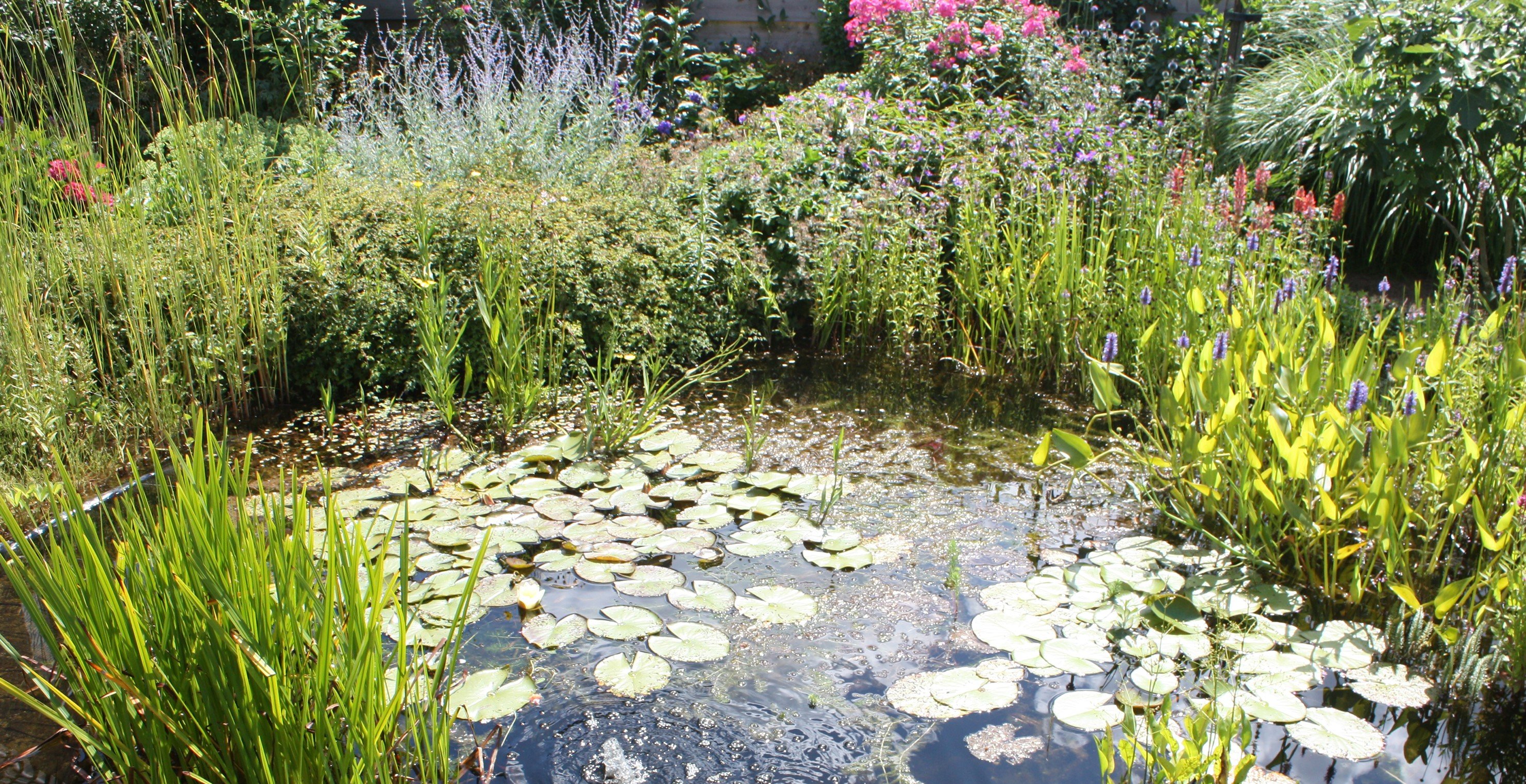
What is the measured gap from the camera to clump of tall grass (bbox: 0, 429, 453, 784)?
1511mm

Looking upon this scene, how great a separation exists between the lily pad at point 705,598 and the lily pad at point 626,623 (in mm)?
84

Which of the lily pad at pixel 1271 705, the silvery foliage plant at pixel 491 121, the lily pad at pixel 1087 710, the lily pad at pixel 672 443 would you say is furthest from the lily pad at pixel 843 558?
the silvery foliage plant at pixel 491 121

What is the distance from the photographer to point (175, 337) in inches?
147

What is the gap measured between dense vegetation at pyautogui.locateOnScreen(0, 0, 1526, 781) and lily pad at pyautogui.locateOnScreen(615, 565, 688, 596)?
907 mm

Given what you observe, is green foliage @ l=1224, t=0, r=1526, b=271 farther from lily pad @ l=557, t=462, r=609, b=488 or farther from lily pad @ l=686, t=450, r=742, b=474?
lily pad @ l=557, t=462, r=609, b=488

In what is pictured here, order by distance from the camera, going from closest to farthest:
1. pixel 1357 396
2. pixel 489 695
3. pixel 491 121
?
pixel 489 695
pixel 1357 396
pixel 491 121

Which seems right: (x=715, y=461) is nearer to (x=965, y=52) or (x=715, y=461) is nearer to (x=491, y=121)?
(x=491, y=121)

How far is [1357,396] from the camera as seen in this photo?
96.7 inches

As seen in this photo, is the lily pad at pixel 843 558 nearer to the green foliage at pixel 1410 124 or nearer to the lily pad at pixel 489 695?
the lily pad at pixel 489 695

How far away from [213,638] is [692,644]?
3.85 ft

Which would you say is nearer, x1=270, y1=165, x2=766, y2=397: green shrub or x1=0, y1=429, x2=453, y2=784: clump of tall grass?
x1=0, y1=429, x2=453, y2=784: clump of tall grass

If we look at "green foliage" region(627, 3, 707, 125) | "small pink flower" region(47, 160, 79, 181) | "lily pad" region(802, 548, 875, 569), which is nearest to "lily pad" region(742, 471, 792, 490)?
"lily pad" region(802, 548, 875, 569)

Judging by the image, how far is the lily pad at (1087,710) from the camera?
85.0 inches

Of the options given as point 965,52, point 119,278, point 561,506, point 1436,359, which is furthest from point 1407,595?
point 965,52
